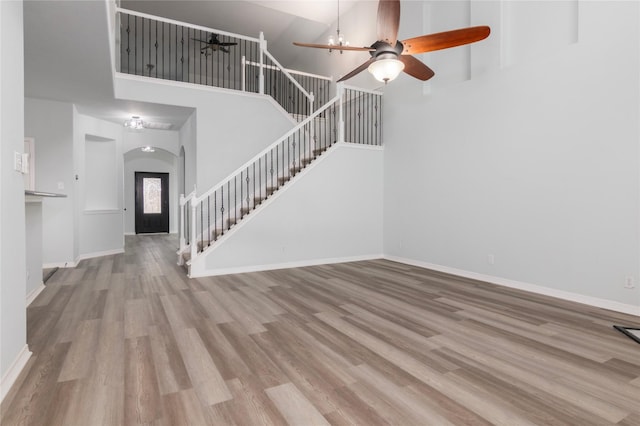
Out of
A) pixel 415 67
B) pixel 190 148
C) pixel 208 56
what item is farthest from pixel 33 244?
pixel 208 56

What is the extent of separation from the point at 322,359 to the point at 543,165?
147 inches

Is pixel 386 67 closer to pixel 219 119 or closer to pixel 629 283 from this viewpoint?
pixel 629 283

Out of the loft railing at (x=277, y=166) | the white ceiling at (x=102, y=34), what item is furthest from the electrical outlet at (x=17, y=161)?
the loft railing at (x=277, y=166)

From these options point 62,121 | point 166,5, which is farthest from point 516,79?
point 166,5

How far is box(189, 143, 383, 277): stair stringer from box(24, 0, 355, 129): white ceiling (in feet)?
8.89

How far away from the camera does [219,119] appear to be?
6496mm

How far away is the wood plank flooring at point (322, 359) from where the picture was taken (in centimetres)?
185

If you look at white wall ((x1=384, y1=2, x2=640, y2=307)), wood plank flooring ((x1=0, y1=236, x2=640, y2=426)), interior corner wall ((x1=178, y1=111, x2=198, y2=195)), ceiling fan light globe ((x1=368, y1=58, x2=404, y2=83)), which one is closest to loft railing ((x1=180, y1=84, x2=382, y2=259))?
interior corner wall ((x1=178, y1=111, x2=198, y2=195))

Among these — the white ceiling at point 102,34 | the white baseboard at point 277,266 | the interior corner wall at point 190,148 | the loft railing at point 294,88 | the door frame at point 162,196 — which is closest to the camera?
the white ceiling at point 102,34

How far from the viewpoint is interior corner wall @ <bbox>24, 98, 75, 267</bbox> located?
593 centimetres

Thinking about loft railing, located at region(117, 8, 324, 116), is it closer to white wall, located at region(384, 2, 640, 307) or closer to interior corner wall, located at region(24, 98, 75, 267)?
interior corner wall, located at region(24, 98, 75, 267)

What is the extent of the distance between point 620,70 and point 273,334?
4470mm

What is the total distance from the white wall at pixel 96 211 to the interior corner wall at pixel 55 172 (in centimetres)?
26

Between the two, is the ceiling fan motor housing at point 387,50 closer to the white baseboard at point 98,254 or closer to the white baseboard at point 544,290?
the white baseboard at point 544,290
